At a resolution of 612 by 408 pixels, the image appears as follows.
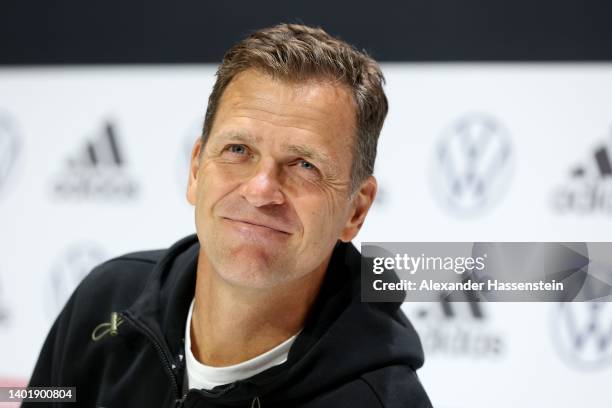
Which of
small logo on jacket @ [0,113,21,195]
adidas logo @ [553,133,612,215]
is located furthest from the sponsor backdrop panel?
small logo on jacket @ [0,113,21,195]

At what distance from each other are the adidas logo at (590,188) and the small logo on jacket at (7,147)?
2324 millimetres

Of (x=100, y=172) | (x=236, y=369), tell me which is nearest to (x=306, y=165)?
(x=236, y=369)

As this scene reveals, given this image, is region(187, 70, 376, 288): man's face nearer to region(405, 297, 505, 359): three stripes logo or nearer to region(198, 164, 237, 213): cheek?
region(198, 164, 237, 213): cheek

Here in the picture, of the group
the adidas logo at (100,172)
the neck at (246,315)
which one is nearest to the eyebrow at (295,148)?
the neck at (246,315)

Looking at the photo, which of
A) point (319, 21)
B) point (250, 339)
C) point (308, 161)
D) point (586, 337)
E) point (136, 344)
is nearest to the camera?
point (308, 161)

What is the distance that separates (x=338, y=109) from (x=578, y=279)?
2.12ft

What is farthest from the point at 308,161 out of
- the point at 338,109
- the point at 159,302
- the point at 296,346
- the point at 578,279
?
the point at 578,279

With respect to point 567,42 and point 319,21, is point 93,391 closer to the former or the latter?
point 319,21

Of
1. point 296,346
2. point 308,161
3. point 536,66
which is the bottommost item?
point 296,346

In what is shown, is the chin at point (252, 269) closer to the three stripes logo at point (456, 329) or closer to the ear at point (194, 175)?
the ear at point (194, 175)

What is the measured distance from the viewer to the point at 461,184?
2990 mm

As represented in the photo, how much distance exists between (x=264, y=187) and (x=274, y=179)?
0.03m

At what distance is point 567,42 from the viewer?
9.55 ft

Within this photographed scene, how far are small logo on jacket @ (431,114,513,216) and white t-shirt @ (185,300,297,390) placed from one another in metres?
1.68
